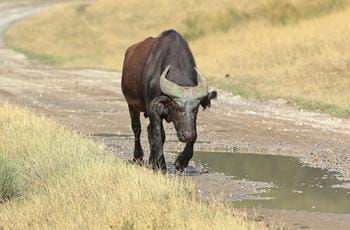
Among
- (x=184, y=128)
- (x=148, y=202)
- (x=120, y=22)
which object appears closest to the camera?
(x=148, y=202)

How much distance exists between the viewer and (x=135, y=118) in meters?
16.7

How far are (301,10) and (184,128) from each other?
29.3m

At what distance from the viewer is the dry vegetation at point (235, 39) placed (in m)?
29.7

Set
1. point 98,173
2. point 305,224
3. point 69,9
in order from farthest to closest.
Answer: point 69,9, point 98,173, point 305,224

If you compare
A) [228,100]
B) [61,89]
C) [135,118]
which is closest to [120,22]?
[61,89]

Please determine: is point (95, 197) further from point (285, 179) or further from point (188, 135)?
point (285, 179)

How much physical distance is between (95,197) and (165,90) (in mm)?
3221

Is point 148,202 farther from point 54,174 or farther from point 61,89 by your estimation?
point 61,89

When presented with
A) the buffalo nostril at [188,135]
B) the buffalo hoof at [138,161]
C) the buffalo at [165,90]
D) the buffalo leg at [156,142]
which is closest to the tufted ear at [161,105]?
the buffalo at [165,90]

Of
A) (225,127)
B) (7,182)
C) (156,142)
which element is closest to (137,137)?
(156,142)

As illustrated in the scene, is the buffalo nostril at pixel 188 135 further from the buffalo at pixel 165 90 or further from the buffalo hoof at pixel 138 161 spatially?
the buffalo hoof at pixel 138 161

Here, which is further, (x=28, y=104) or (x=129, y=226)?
(x=28, y=104)

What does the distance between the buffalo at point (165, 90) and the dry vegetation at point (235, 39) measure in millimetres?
8807

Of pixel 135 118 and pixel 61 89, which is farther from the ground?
pixel 135 118
